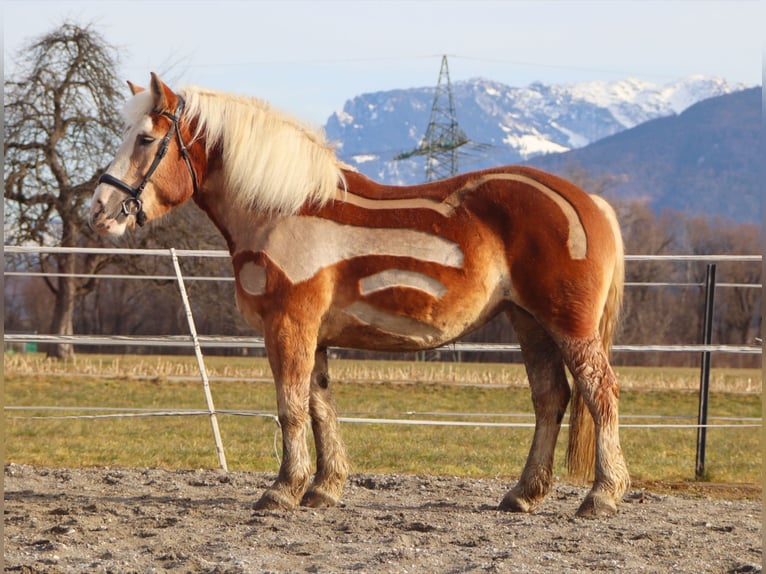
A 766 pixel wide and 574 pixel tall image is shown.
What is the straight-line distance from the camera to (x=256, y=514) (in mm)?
5660

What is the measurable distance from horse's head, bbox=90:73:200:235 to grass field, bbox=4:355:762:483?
6.42ft

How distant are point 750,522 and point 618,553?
4.98 feet

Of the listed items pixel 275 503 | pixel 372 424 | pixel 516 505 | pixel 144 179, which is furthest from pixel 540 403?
pixel 372 424

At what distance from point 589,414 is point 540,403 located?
30 centimetres

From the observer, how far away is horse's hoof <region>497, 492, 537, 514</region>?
19.6 feet

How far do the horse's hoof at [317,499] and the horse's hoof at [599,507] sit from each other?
4.83ft

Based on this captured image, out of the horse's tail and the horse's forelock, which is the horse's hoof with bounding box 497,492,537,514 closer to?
the horse's tail

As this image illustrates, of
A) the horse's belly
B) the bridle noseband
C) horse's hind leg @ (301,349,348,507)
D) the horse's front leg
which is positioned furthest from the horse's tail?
the bridle noseband

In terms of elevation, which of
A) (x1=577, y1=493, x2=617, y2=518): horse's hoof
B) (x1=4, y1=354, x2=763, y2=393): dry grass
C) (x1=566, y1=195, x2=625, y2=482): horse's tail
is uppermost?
(x1=566, y1=195, x2=625, y2=482): horse's tail

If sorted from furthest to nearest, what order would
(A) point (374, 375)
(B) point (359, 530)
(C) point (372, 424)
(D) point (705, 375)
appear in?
1. (A) point (374, 375)
2. (C) point (372, 424)
3. (D) point (705, 375)
4. (B) point (359, 530)

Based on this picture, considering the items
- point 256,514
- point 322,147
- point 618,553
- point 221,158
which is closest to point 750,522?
point 618,553

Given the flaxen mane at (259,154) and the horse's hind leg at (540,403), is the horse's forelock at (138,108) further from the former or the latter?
the horse's hind leg at (540,403)

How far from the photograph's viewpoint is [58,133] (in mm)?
24422

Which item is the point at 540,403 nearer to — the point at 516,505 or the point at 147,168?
the point at 516,505
